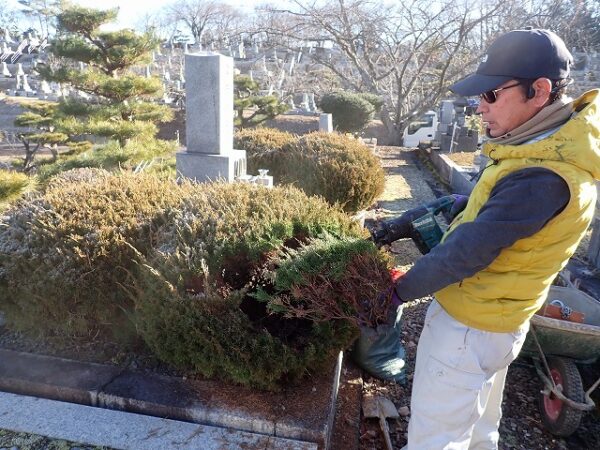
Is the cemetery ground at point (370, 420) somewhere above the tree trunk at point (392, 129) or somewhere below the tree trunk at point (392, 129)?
below

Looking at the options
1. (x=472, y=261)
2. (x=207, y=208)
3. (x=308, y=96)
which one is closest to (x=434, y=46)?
(x=308, y=96)

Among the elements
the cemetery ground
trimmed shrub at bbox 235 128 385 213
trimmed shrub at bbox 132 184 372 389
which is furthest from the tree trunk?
trimmed shrub at bbox 132 184 372 389

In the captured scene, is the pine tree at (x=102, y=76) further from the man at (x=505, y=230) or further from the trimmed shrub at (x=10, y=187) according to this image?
the man at (x=505, y=230)

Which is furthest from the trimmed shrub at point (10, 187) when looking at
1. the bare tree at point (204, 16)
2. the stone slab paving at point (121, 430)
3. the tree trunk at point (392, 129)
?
the bare tree at point (204, 16)

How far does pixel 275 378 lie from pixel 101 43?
779 cm

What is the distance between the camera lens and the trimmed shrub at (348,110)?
1719 cm

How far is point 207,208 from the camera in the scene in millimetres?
3053

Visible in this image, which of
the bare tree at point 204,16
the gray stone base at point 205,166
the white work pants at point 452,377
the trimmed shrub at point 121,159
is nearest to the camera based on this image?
the white work pants at point 452,377

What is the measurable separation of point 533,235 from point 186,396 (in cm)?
196

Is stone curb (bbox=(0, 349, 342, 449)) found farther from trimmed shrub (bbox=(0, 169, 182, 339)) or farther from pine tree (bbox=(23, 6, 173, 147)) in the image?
pine tree (bbox=(23, 6, 173, 147))

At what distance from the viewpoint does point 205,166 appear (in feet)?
18.8

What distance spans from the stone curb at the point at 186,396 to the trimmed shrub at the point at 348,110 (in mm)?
15077

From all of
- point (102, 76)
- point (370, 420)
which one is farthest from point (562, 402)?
point (102, 76)

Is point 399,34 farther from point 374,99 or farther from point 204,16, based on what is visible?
point 204,16
